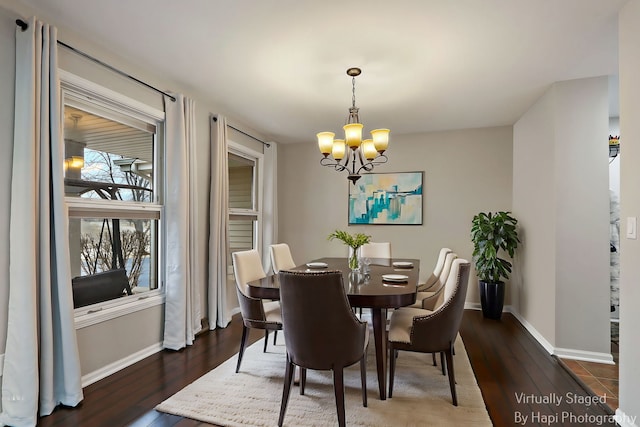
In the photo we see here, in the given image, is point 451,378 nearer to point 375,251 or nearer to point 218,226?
point 375,251

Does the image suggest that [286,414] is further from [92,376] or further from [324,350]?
[92,376]

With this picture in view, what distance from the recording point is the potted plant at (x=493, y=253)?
4.23 m

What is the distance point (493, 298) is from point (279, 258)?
2714 millimetres

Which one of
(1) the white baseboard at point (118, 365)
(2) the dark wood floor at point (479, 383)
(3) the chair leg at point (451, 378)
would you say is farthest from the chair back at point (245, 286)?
(3) the chair leg at point (451, 378)

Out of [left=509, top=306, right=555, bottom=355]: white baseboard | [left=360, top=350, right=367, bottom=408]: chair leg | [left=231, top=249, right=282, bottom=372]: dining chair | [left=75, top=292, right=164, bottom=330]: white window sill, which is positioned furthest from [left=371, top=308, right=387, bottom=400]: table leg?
[left=75, top=292, right=164, bottom=330]: white window sill

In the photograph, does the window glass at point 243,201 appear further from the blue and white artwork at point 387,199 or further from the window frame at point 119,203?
the blue and white artwork at point 387,199

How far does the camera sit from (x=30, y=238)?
206 cm

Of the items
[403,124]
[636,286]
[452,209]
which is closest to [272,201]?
[403,124]

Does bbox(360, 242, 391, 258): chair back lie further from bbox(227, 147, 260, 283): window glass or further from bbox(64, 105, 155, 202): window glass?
bbox(64, 105, 155, 202): window glass

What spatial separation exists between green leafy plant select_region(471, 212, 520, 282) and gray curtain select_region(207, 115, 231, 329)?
314 cm

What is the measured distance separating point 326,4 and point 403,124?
2.89 m

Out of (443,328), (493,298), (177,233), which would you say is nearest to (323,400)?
(443,328)

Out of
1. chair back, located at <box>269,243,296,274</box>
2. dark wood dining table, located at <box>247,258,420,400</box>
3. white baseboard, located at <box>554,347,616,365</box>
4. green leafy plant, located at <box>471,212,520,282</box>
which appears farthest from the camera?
green leafy plant, located at <box>471,212,520,282</box>

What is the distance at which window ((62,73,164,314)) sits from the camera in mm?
2596
